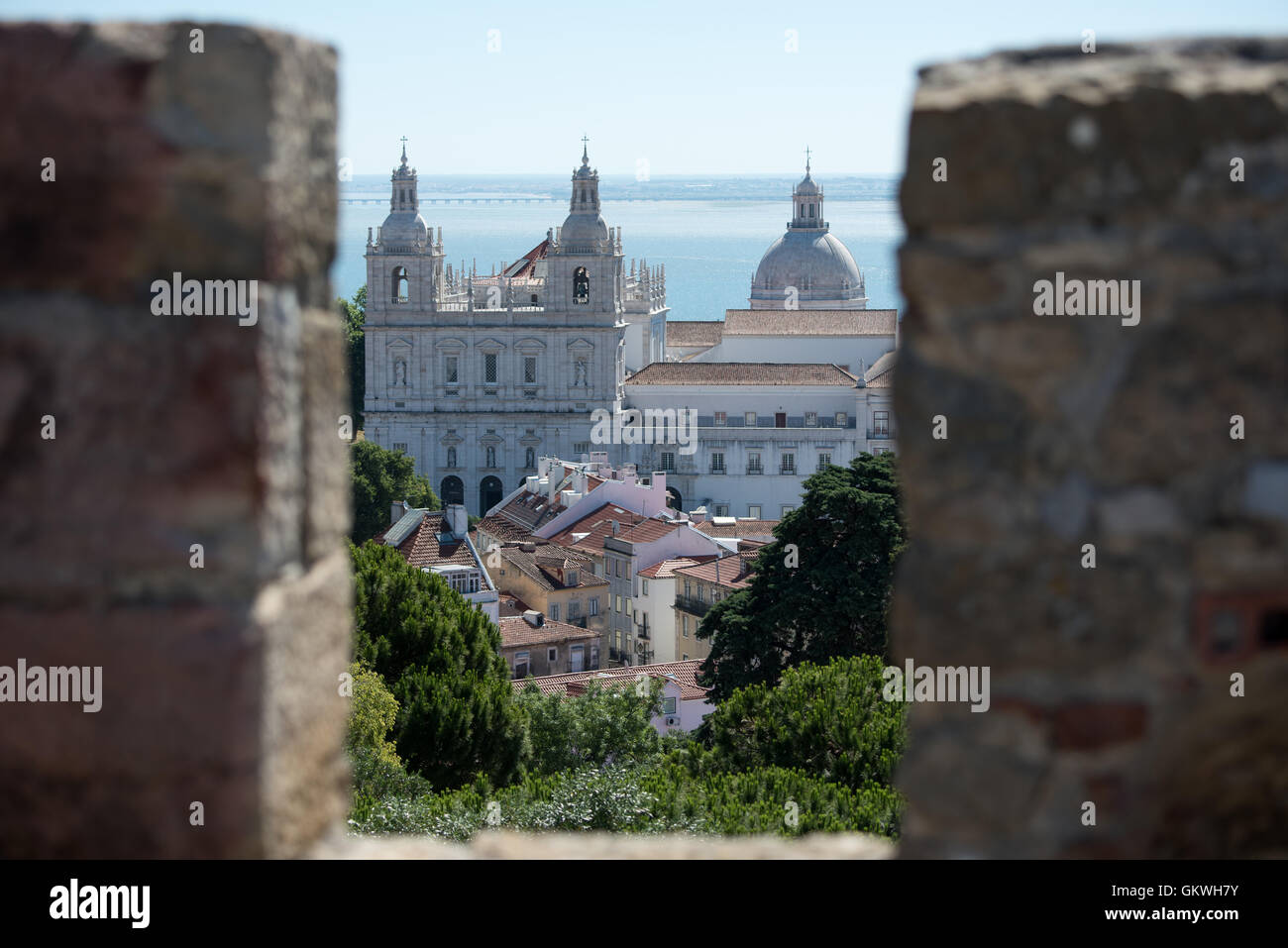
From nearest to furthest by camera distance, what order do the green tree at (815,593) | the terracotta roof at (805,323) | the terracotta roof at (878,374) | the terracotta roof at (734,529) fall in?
1. the green tree at (815,593)
2. the terracotta roof at (734,529)
3. the terracotta roof at (878,374)
4. the terracotta roof at (805,323)

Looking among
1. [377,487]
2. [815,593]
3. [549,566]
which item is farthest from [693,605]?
[377,487]

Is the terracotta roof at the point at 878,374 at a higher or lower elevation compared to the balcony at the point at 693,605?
higher

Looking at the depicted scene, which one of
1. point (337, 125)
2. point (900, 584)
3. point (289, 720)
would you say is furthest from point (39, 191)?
point (900, 584)

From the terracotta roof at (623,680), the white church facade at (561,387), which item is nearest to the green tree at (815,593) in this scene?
the terracotta roof at (623,680)

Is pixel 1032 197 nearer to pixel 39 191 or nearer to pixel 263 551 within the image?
pixel 263 551

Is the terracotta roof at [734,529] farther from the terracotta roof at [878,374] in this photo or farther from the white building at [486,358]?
the white building at [486,358]

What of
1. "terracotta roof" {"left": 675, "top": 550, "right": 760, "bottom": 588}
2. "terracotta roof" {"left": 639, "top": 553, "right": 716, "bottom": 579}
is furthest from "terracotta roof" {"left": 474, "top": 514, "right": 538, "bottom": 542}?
"terracotta roof" {"left": 675, "top": 550, "right": 760, "bottom": 588}

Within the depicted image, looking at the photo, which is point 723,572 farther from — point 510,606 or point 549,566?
point 549,566
